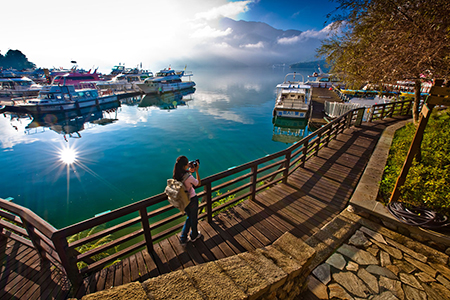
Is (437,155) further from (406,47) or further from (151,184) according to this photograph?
(151,184)

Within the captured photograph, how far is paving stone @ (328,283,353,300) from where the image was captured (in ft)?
10.5

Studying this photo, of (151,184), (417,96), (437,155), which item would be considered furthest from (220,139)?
(437,155)

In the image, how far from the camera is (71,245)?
306cm

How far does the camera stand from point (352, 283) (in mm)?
3418

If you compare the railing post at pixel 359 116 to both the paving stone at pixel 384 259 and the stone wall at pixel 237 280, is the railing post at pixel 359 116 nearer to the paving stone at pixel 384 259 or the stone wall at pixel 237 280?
the paving stone at pixel 384 259

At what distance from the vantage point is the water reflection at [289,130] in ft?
70.1

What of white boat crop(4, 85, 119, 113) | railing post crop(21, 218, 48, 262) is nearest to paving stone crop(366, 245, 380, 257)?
railing post crop(21, 218, 48, 262)

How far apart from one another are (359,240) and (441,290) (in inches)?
51.0

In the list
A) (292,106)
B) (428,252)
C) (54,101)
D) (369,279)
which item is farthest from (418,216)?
(54,101)

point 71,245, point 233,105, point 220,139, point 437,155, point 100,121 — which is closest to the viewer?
point 71,245

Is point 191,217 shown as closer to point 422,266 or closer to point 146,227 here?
point 146,227

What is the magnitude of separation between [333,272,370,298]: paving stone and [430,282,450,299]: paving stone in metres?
1.19

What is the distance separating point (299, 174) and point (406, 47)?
5.55m

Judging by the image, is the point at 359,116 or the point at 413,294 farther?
the point at 359,116
